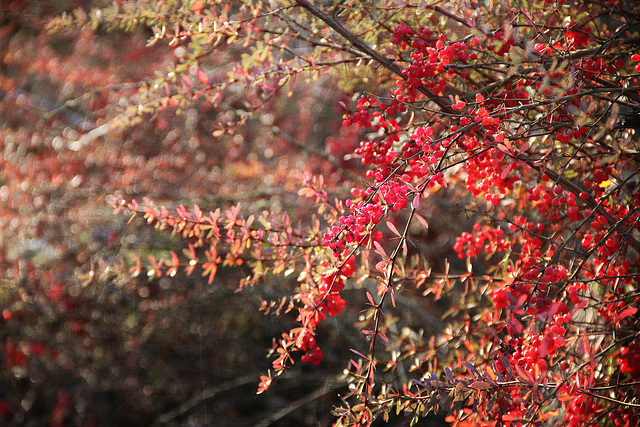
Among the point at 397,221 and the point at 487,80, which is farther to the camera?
the point at 397,221

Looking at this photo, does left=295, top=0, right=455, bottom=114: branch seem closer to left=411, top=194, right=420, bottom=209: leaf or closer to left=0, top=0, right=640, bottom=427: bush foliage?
left=0, top=0, right=640, bottom=427: bush foliage

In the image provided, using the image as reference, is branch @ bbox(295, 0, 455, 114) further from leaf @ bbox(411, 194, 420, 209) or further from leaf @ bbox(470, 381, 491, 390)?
leaf @ bbox(470, 381, 491, 390)

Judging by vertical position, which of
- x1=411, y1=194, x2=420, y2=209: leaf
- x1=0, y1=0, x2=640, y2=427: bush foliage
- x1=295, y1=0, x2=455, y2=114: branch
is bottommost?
x1=0, y1=0, x2=640, y2=427: bush foliage

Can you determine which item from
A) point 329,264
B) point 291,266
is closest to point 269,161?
point 291,266

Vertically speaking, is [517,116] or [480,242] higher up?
[517,116]

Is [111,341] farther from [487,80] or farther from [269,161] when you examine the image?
[487,80]

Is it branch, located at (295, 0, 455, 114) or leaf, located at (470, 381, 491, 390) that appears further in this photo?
branch, located at (295, 0, 455, 114)

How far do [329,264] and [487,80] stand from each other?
0.72 meters

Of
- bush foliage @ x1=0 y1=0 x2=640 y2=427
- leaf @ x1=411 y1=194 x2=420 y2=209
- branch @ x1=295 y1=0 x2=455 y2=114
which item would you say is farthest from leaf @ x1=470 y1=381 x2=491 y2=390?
branch @ x1=295 y1=0 x2=455 y2=114

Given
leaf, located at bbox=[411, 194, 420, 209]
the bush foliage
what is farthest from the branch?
leaf, located at bbox=[411, 194, 420, 209]

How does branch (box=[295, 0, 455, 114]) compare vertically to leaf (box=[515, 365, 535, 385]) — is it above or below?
above

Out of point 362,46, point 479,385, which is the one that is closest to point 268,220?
point 362,46

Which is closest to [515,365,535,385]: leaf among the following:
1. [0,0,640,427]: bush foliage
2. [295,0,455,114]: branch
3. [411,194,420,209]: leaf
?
[0,0,640,427]: bush foliage

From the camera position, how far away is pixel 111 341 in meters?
2.67
